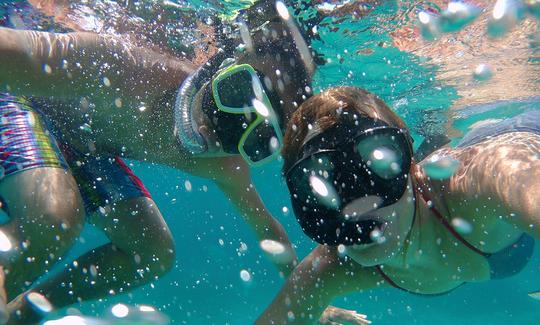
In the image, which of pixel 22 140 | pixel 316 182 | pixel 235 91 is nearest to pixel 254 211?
pixel 235 91

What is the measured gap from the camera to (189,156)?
16.4 feet

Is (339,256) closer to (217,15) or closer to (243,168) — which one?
(243,168)

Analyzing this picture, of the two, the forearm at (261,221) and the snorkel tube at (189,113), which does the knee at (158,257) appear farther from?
the snorkel tube at (189,113)

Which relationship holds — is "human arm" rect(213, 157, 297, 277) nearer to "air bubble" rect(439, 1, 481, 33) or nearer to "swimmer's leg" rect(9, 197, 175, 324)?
"swimmer's leg" rect(9, 197, 175, 324)

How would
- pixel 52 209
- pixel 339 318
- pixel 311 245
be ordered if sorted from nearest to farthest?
pixel 52 209
pixel 339 318
pixel 311 245

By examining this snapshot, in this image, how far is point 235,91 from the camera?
383 centimetres

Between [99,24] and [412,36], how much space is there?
21.1 ft

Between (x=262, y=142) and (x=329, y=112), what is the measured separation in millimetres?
1444

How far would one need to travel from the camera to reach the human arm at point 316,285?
150 inches

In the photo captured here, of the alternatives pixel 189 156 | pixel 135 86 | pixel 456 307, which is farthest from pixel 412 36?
pixel 456 307

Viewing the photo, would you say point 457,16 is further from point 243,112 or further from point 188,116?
point 188,116

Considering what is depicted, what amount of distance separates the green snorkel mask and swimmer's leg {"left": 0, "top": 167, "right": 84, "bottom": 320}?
5.16 ft

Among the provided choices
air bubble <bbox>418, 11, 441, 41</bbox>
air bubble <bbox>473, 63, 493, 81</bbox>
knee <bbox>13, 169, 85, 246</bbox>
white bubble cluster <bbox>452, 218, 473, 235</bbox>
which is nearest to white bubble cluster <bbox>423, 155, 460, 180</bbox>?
white bubble cluster <bbox>452, 218, 473, 235</bbox>

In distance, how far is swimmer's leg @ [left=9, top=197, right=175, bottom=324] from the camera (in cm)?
475
